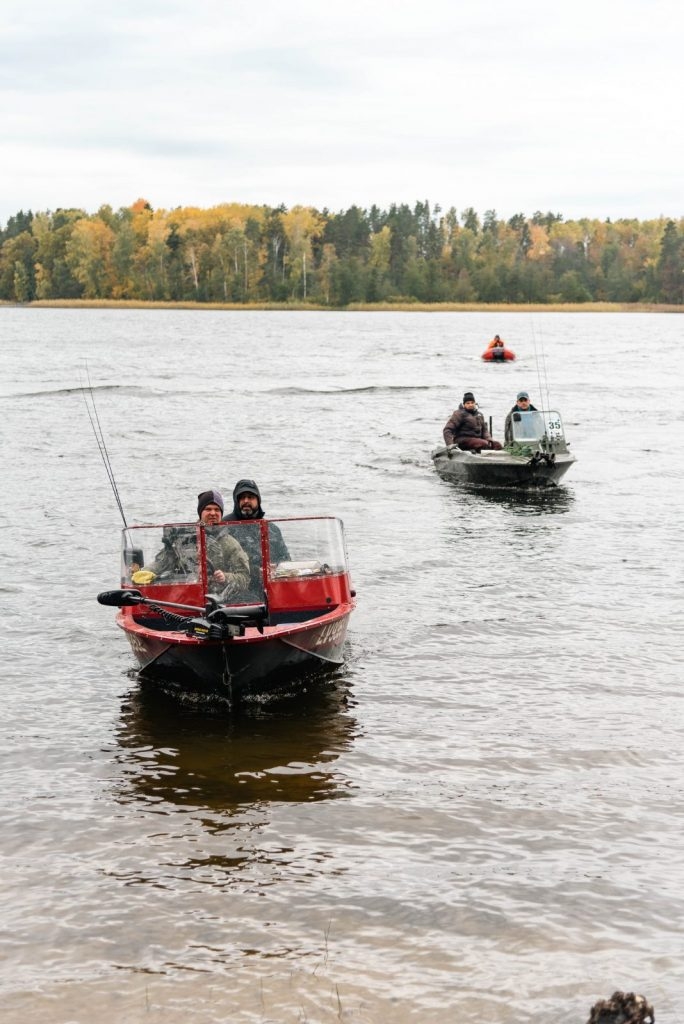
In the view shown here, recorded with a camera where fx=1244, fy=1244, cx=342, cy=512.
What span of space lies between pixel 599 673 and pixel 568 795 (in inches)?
137

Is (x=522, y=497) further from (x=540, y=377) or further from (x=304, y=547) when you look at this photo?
(x=540, y=377)

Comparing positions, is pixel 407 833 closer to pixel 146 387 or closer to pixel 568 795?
pixel 568 795

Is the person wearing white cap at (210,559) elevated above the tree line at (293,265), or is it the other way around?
the tree line at (293,265)

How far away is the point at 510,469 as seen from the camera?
80.3 feet

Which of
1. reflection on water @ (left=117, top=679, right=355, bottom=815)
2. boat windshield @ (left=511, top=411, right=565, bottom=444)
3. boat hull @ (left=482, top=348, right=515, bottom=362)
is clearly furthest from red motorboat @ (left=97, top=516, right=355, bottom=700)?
boat hull @ (left=482, top=348, right=515, bottom=362)

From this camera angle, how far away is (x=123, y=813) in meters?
9.21

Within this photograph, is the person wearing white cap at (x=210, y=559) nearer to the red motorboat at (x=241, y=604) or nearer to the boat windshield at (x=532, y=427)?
the red motorboat at (x=241, y=604)

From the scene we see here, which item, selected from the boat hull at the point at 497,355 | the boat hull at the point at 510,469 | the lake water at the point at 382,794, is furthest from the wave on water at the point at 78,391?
the boat hull at the point at 510,469

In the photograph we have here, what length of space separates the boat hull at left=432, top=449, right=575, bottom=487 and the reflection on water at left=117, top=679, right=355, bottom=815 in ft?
41.4

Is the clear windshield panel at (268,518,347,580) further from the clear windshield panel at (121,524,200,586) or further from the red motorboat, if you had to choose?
the clear windshield panel at (121,524,200,586)

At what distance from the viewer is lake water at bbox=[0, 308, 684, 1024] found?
700cm

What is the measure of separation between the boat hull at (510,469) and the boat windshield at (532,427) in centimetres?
49

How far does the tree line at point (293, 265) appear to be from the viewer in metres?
164

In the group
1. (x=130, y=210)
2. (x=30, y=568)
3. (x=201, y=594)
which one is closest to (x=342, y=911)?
(x=201, y=594)
